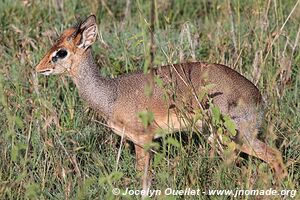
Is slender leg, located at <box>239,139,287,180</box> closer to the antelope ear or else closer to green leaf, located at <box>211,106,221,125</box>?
green leaf, located at <box>211,106,221,125</box>

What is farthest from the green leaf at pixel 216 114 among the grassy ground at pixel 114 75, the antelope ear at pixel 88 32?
the antelope ear at pixel 88 32

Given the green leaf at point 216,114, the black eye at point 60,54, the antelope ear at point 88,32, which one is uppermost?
the antelope ear at point 88,32

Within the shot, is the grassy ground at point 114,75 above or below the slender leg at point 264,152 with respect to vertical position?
above

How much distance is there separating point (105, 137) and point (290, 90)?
1.48m

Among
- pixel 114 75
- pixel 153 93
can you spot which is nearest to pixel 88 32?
pixel 153 93

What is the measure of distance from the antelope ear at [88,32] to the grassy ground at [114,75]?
12.0 inches

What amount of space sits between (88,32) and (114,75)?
823 millimetres

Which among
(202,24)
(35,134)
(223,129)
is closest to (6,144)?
(35,134)

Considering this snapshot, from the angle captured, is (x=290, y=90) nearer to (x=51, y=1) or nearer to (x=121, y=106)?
(x=121, y=106)

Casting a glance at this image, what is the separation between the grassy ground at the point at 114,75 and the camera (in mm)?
4605

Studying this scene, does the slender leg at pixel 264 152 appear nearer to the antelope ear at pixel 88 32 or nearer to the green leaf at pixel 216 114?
the green leaf at pixel 216 114

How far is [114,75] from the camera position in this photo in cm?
627

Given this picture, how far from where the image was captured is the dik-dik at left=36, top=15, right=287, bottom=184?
16.8ft

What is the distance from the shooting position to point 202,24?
24.3 ft
